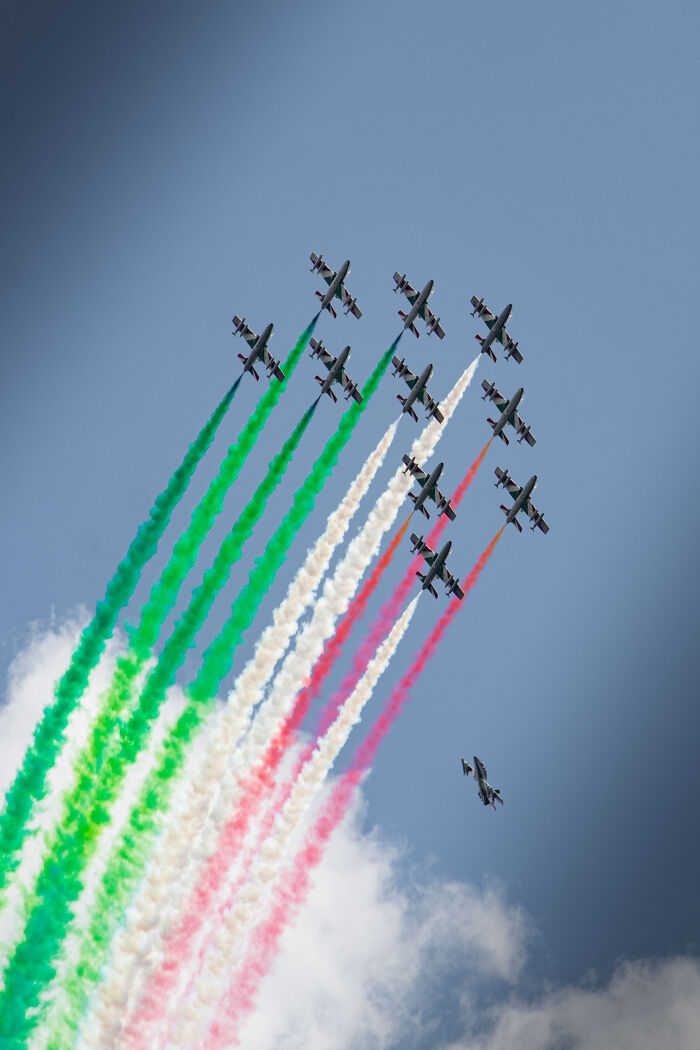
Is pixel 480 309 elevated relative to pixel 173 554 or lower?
elevated

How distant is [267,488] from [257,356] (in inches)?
334

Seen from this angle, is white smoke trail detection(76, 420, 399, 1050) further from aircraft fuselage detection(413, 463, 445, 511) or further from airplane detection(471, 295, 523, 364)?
airplane detection(471, 295, 523, 364)

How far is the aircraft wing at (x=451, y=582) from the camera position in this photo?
270 feet

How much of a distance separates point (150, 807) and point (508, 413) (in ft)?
104

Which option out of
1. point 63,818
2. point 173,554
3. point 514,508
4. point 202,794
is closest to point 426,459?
point 514,508

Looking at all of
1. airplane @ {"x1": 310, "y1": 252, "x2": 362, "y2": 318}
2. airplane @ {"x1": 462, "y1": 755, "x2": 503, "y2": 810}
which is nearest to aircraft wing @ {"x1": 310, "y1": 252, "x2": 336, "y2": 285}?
airplane @ {"x1": 310, "y1": 252, "x2": 362, "y2": 318}

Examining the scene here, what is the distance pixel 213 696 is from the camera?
7281cm

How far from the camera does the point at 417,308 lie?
271 ft

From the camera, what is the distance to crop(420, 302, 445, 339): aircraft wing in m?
83.2

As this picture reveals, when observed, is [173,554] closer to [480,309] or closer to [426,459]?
[426,459]

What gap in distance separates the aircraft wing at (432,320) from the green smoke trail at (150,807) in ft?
51.3

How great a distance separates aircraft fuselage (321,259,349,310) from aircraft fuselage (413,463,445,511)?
450 inches

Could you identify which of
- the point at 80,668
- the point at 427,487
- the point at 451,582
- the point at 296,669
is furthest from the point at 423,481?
the point at 80,668

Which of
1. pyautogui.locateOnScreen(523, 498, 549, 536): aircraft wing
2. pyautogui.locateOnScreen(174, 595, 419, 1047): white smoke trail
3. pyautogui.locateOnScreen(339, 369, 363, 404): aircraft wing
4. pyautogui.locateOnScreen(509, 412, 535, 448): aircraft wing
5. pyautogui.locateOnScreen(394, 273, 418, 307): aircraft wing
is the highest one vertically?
pyautogui.locateOnScreen(394, 273, 418, 307): aircraft wing
